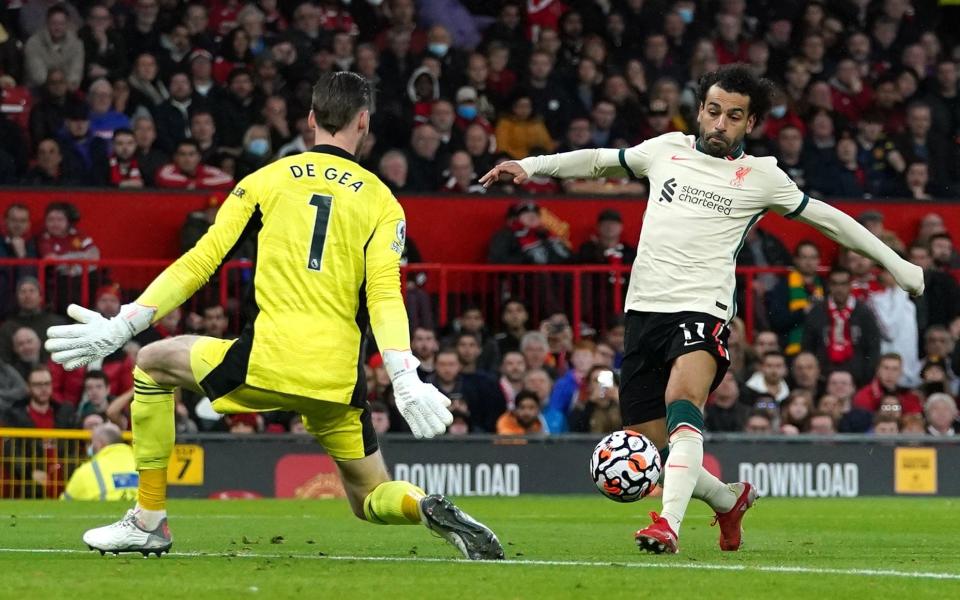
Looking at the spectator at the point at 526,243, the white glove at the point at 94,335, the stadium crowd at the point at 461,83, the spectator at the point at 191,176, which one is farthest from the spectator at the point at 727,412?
the white glove at the point at 94,335

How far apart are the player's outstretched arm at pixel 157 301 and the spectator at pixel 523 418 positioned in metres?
9.83

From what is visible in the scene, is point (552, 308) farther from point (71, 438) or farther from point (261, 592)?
point (261, 592)

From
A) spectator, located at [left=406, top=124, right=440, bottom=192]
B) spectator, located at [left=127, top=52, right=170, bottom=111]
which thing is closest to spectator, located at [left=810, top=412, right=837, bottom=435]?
spectator, located at [left=406, top=124, right=440, bottom=192]

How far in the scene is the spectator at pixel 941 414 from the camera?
18.0 m

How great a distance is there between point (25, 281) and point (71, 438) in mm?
1815

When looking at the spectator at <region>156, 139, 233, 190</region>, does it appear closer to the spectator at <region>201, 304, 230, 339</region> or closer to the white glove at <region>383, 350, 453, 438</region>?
the spectator at <region>201, 304, 230, 339</region>

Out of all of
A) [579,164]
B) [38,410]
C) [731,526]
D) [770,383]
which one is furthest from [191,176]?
[731,526]

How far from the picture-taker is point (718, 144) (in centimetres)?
922

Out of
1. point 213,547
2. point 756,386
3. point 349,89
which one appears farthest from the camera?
point 756,386

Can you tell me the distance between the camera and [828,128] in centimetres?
2186

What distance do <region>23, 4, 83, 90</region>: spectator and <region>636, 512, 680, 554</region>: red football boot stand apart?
41.5ft

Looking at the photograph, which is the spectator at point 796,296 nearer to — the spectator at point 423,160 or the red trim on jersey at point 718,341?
the spectator at point 423,160

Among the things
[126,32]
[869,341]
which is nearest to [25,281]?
[126,32]

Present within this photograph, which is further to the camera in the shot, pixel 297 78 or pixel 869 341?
pixel 297 78
